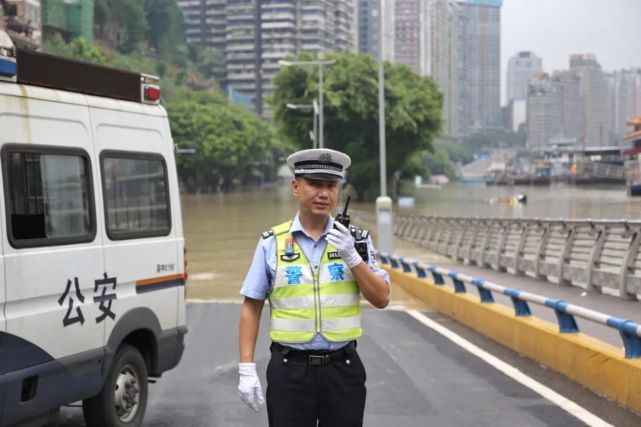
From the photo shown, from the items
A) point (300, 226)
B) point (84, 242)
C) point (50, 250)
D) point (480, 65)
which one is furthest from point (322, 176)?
point (480, 65)

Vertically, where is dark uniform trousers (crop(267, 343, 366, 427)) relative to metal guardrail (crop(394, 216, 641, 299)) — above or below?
above

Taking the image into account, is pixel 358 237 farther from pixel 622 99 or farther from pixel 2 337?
pixel 622 99

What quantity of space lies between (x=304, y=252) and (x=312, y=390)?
0.60 m

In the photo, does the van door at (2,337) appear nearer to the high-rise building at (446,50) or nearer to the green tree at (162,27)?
the high-rise building at (446,50)

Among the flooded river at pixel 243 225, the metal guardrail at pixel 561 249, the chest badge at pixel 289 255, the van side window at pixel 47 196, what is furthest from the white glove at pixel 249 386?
the metal guardrail at pixel 561 249

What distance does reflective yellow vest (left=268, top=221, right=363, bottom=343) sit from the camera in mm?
4488

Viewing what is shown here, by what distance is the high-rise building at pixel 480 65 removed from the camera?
3888 cm

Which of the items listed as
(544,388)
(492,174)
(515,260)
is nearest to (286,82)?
(492,174)

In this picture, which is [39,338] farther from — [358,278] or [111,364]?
[358,278]

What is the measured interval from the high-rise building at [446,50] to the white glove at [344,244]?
30.9 meters

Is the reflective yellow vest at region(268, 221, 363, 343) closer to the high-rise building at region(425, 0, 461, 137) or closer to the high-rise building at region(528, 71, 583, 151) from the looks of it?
the high-rise building at region(528, 71, 583, 151)

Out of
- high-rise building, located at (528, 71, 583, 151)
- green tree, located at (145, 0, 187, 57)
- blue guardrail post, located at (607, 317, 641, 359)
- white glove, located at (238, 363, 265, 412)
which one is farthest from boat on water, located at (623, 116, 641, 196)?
green tree, located at (145, 0, 187, 57)

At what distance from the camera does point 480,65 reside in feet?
204

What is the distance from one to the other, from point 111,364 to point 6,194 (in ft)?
5.27
